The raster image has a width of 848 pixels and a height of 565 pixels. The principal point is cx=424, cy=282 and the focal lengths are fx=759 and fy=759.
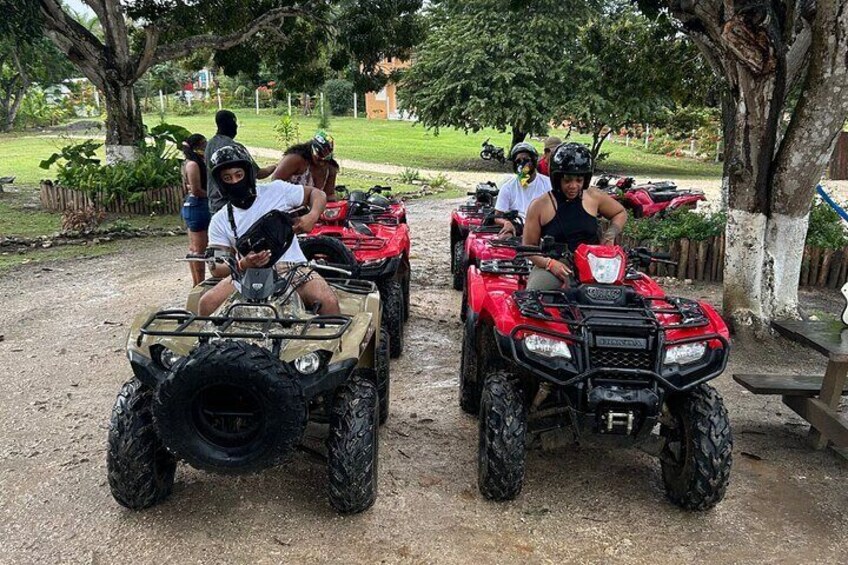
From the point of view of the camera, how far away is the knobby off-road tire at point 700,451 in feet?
12.3

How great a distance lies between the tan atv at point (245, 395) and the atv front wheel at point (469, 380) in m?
1.12

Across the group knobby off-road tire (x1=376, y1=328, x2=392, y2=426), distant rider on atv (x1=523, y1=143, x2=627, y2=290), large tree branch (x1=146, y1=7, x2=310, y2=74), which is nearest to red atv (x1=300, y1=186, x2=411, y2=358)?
knobby off-road tire (x1=376, y1=328, x2=392, y2=426)

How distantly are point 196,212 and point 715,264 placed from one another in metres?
6.03

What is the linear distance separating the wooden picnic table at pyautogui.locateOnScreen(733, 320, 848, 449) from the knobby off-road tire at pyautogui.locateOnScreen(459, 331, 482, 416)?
5.61 ft

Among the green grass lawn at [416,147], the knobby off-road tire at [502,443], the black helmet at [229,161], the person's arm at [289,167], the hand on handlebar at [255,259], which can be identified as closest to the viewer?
the knobby off-road tire at [502,443]

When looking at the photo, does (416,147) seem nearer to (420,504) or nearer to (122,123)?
(122,123)

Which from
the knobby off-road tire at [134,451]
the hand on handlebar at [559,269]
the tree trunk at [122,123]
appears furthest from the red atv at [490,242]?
the tree trunk at [122,123]

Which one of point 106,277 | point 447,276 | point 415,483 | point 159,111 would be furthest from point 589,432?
point 159,111

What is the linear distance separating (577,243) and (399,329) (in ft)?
6.99

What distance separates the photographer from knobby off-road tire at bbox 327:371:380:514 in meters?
3.68

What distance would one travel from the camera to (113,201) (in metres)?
13.5

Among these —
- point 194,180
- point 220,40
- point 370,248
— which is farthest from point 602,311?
point 220,40

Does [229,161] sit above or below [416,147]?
above

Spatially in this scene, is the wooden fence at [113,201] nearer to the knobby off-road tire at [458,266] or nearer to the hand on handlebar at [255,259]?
the knobby off-road tire at [458,266]
